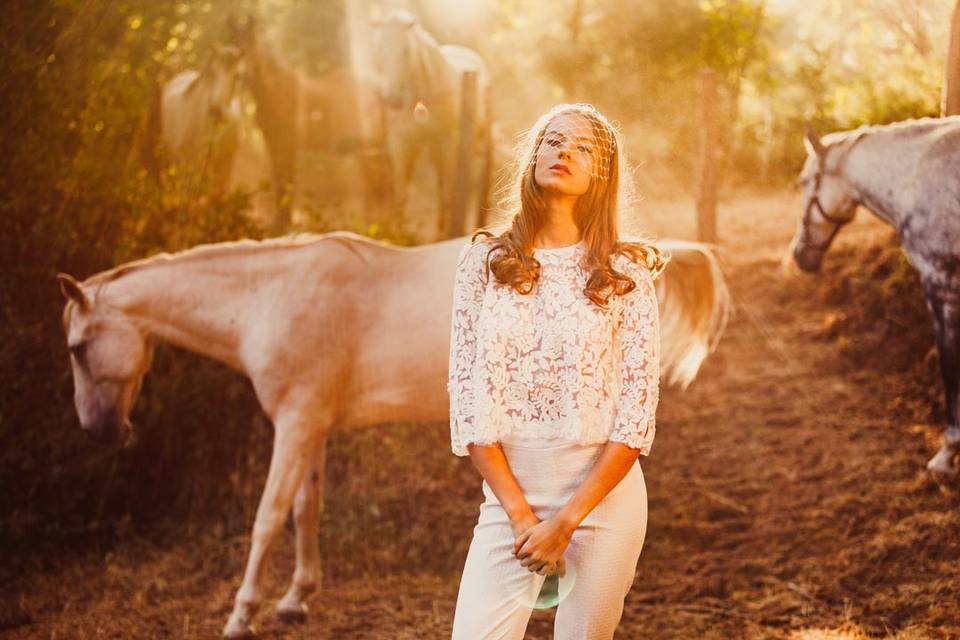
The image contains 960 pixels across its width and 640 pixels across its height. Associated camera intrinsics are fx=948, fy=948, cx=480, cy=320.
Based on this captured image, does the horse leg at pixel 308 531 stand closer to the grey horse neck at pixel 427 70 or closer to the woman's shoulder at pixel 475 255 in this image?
the woman's shoulder at pixel 475 255

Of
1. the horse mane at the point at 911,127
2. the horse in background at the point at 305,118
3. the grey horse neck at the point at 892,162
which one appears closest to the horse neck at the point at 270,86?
the horse in background at the point at 305,118

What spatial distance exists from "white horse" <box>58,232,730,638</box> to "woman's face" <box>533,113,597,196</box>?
6.77 ft

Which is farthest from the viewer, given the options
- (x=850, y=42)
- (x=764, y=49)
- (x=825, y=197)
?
(x=764, y=49)

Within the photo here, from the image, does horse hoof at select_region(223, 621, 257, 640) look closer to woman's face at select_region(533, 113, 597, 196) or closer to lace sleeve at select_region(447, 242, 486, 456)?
lace sleeve at select_region(447, 242, 486, 456)

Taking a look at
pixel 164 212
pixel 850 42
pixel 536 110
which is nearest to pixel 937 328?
pixel 164 212

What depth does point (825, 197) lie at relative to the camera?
5684mm

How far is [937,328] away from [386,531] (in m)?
3.08

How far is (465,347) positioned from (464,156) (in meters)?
4.67

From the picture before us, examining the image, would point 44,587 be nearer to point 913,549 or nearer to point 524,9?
point 913,549

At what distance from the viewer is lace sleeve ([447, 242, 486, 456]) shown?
6.94 ft

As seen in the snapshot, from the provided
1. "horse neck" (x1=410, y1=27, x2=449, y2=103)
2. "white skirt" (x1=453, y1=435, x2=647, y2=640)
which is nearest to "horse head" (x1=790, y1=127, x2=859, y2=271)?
"white skirt" (x1=453, y1=435, x2=647, y2=640)

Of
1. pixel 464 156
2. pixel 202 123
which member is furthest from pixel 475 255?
pixel 202 123

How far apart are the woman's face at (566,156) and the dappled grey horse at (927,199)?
Answer: 2.98m

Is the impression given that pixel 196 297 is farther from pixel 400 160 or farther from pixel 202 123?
pixel 202 123
